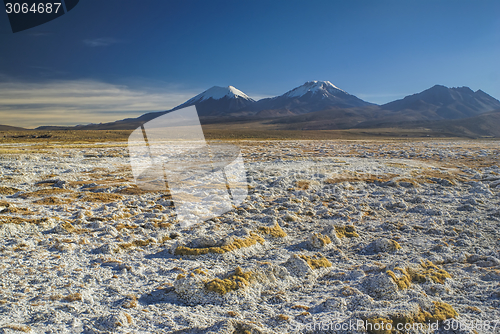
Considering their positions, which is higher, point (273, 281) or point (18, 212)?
point (18, 212)

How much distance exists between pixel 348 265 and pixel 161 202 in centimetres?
567

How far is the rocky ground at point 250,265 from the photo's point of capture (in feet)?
10.2

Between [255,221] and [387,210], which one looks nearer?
[255,221]

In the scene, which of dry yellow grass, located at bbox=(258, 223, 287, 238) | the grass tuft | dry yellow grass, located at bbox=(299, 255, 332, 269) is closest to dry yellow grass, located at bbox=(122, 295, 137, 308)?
dry yellow grass, located at bbox=(299, 255, 332, 269)

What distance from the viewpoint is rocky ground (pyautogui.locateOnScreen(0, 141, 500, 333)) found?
311cm

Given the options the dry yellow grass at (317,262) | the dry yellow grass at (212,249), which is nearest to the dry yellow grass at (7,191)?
the dry yellow grass at (212,249)

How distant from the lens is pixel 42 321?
2986mm

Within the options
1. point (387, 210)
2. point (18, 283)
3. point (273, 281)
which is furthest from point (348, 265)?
point (18, 283)

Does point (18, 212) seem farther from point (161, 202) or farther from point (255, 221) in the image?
point (255, 221)

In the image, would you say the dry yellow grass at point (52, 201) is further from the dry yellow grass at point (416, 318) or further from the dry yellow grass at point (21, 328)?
the dry yellow grass at point (416, 318)

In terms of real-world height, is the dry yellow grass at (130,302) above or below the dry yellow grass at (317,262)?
above

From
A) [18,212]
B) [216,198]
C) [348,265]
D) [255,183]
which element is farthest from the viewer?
[255,183]

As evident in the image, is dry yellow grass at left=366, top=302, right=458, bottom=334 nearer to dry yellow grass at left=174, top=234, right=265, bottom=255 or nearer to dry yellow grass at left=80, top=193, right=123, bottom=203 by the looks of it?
dry yellow grass at left=174, top=234, right=265, bottom=255

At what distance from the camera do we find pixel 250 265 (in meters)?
4.52
